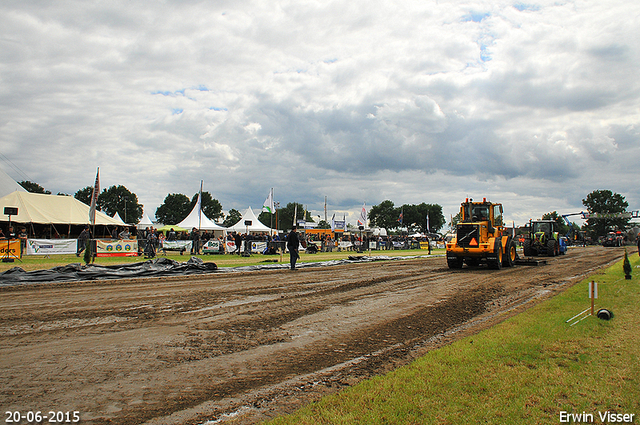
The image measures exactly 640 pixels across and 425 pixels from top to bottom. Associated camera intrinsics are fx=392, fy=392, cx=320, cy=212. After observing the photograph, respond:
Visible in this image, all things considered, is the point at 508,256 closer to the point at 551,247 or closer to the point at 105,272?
the point at 551,247

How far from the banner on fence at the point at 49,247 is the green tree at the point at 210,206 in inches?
4230

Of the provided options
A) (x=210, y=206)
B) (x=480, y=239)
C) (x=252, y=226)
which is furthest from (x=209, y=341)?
(x=210, y=206)

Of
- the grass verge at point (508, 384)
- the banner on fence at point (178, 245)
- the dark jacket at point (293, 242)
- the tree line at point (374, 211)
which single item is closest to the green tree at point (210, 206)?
the tree line at point (374, 211)

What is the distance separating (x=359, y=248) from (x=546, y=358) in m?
34.2

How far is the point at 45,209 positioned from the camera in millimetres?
34188

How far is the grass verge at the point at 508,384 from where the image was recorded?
3473 millimetres

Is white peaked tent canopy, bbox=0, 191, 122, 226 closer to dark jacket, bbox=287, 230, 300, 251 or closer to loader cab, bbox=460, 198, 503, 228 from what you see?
dark jacket, bbox=287, 230, 300, 251

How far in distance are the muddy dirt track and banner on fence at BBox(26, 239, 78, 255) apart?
15364 millimetres

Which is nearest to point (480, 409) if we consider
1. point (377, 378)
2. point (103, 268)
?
point (377, 378)

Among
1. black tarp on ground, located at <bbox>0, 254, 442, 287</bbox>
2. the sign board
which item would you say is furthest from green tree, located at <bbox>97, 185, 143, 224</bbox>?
black tarp on ground, located at <bbox>0, 254, 442, 287</bbox>

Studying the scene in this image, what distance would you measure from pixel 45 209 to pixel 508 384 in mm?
39770

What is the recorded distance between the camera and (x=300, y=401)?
3.88 metres

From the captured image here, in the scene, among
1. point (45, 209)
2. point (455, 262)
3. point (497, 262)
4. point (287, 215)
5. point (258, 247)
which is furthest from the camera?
point (287, 215)

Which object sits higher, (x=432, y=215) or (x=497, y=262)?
(x=432, y=215)
